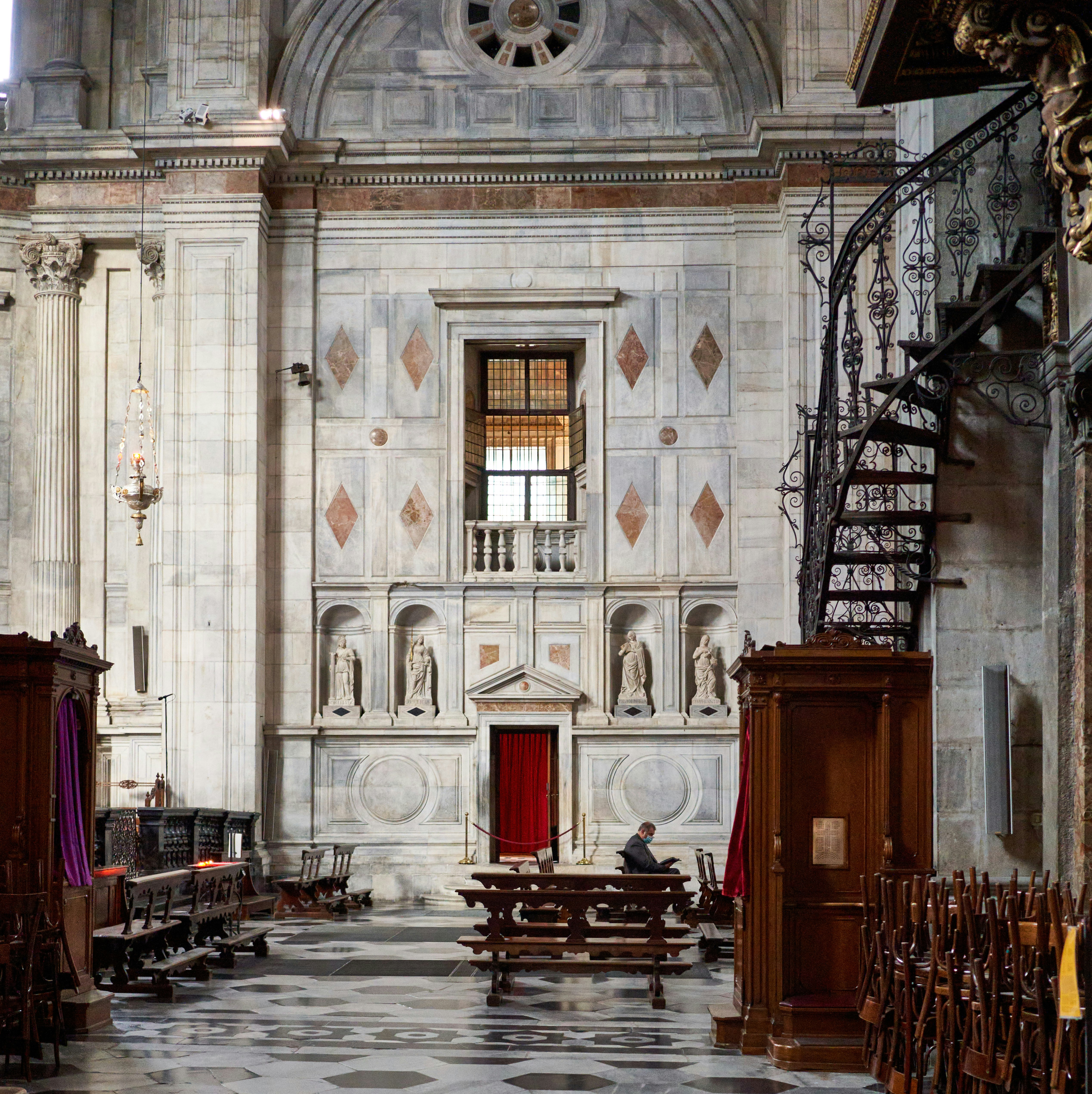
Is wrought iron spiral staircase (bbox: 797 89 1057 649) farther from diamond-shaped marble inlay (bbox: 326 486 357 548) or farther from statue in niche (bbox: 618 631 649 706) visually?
diamond-shaped marble inlay (bbox: 326 486 357 548)

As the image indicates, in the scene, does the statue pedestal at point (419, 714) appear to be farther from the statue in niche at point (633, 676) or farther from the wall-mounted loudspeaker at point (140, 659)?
the wall-mounted loudspeaker at point (140, 659)

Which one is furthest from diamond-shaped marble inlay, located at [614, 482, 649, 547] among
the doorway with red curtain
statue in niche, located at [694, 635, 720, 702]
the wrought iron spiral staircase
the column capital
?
the wrought iron spiral staircase

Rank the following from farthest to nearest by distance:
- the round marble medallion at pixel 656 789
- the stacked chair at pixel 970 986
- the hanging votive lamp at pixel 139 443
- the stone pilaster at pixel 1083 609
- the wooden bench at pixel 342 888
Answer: the round marble medallion at pixel 656 789 → the hanging votive lamp at pixel 139 443 → the wooden bench at pixel 342 888 → the stone pilaster at pixel 1083 609 → the stacked chair at pixel 970 986

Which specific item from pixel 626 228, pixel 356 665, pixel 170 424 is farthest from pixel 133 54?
pixel 356 665

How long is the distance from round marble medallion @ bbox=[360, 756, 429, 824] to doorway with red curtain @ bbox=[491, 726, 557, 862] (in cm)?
106

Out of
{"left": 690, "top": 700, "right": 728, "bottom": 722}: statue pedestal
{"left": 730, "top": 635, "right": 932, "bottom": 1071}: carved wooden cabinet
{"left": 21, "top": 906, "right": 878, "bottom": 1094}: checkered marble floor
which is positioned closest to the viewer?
{"left": 21, "top": 906, "right": 878, "bottom": 1094}: checkered marble floor

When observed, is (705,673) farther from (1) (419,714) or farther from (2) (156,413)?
(2) (156,413)

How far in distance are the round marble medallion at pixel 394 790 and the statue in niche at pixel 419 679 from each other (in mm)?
821

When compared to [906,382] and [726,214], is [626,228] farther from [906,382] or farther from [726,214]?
[906,382]

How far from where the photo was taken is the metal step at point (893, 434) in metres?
10.1

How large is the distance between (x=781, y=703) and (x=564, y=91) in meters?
14.7

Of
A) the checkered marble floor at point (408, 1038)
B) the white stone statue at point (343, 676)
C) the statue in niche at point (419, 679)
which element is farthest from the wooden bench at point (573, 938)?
the white stone statue at point (343, 676)

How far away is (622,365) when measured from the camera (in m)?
22.1

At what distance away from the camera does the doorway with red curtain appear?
21.4 m
